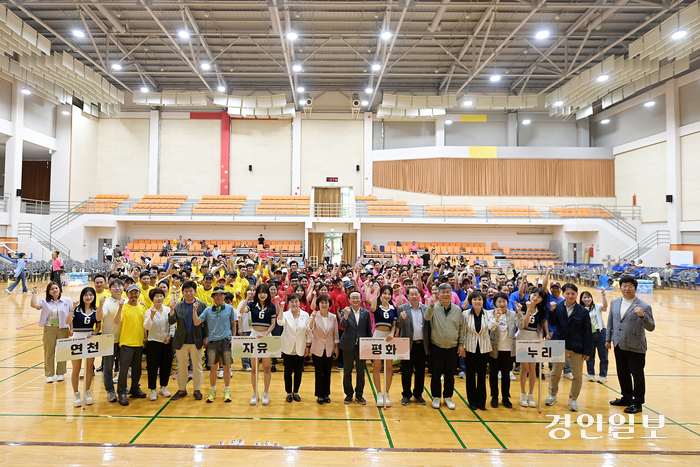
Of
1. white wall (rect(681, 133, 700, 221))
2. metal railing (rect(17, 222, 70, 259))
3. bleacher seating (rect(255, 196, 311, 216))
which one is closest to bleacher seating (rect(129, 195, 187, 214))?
metal railing (rect(17, 222, 70, 259))

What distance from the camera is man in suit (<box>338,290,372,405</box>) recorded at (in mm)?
5461

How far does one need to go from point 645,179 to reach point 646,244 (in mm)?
4328

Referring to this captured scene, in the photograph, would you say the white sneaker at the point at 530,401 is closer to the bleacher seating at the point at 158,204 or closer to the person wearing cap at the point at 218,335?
the person wearing cap at the point at 218,335

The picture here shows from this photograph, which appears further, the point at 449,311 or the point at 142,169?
the point at 142,169

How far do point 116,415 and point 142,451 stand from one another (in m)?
1.18

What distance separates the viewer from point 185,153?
91.5 ft

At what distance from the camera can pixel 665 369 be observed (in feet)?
24.2

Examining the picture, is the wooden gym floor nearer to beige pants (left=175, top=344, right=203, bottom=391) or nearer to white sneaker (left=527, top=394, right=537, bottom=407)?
white sneaker (left=527, top=394, right=537, bottom=407)

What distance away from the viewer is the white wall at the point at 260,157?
28.0 m

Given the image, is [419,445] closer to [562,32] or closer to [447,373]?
[447,373]

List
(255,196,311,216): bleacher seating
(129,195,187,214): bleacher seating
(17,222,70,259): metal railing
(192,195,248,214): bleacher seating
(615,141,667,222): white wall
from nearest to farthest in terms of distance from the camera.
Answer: (17,222,70,259): metal railing, (615,141,667,222): white wall, (129,195,187,214): bleacher seating, (192,195,248,214): bleacher seating, (255,196,311,216): bleacher seating

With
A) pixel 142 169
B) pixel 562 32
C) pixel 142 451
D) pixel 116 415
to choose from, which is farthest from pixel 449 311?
pixel 142 169

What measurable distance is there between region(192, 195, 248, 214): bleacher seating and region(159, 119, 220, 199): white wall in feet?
5.63

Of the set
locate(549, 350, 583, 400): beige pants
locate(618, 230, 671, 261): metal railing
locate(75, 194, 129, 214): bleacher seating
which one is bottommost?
locate(549, 350, 583, 400): beige pants
